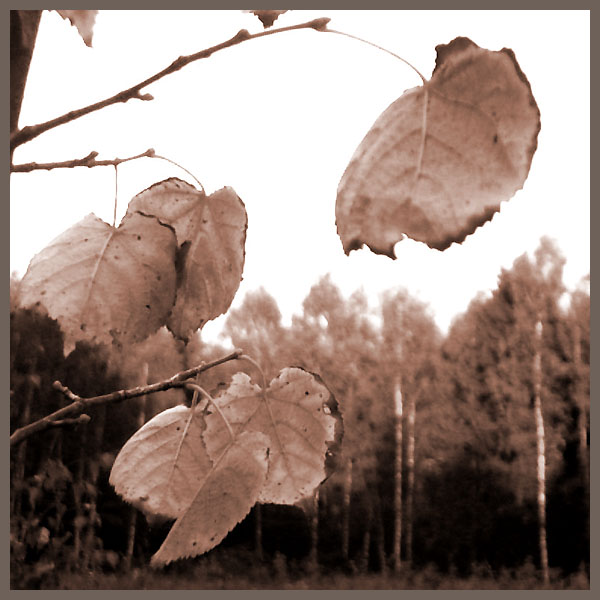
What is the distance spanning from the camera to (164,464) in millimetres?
423

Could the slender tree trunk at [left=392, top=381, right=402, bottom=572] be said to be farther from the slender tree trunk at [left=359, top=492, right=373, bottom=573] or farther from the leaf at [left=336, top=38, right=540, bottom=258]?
the leaf at [left=336, top=38, right=540, bottom=258]

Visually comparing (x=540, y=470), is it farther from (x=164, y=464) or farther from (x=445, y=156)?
(x=445, y=156)

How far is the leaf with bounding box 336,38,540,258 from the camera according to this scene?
26 cm

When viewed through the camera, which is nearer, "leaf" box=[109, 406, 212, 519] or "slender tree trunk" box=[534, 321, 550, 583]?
"leaf" box=[109, 406, 212, 519]

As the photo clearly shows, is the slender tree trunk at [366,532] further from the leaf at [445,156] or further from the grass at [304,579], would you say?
the leaf at [445,156]

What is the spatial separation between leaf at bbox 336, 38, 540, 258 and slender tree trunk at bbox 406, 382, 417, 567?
399 inches

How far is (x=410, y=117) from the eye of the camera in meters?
0.28

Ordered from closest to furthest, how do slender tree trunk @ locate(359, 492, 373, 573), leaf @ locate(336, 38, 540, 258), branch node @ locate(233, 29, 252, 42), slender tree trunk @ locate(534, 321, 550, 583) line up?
leaf @ locate(336, 38, 540, 258) → branch node @ locate(233, 29, 252, 42) → slender tree trunk @ locate(534, 321, 550, 583) → slender tree trunk @ locate(359, 492, 373, 573)

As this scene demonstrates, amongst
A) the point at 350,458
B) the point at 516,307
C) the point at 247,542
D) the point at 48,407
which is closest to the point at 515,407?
the point at 516,307

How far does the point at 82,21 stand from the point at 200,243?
145mm

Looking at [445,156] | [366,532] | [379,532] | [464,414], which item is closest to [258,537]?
[366,532]

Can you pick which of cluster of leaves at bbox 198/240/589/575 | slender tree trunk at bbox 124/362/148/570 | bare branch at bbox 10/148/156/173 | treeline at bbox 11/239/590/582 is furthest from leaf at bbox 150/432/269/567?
cluster of leaves at bbox 198/240/589/575

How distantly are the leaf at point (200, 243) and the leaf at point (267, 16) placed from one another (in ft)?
0.30

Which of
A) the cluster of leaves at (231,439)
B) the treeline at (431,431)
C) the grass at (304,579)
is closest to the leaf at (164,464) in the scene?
the cluster of leaves at (231,439)
